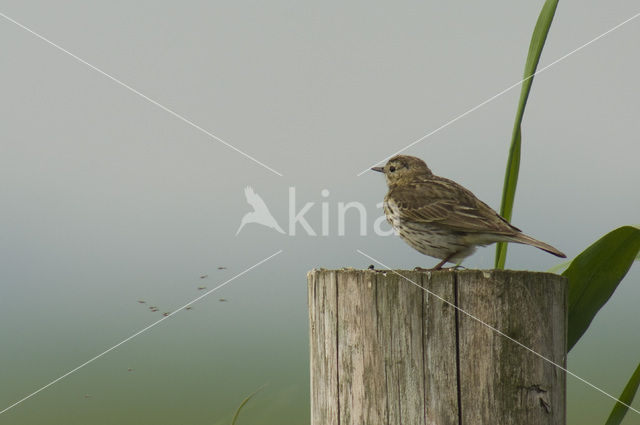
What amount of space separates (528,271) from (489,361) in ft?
1.40

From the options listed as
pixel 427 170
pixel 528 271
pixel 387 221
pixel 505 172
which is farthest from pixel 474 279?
pixel 427 170

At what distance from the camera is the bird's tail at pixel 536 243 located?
374 centimetres

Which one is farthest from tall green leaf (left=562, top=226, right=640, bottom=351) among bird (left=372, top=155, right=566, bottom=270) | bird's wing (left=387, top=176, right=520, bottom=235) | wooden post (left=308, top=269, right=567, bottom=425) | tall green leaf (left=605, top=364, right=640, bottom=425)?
wooden post (left=308, top=269, right=567, bottom=425)

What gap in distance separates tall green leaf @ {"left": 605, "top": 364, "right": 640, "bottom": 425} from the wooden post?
42.6 inches

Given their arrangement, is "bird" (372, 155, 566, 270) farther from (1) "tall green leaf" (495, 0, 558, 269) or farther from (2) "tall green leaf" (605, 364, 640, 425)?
(2) "tall green leaf" (605, 364, 640, 425)

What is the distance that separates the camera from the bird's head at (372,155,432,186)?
201 inches

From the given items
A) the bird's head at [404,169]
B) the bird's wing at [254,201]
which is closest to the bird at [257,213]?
the bird's wing at [254,201]

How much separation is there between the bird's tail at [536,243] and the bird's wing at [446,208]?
53mm

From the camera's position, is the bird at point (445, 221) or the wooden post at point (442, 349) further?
the bird at point (445, 221)

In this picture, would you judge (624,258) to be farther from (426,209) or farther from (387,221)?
(387,221)

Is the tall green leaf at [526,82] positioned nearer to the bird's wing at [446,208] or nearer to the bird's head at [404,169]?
the bird's wing at [446,208]

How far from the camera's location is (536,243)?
13.0ft

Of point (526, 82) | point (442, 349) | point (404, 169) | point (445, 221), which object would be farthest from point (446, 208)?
point (442, 349)

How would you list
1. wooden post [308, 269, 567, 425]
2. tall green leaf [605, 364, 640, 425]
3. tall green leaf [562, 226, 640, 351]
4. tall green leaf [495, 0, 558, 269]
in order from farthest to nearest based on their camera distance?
tall green leaf [495, 0, 558, 269]
tall green leaf [605, 364, 640, 425]
tall green leaf [562, 226, 640, 351]
wooden post [308, 269, 567, 425]
